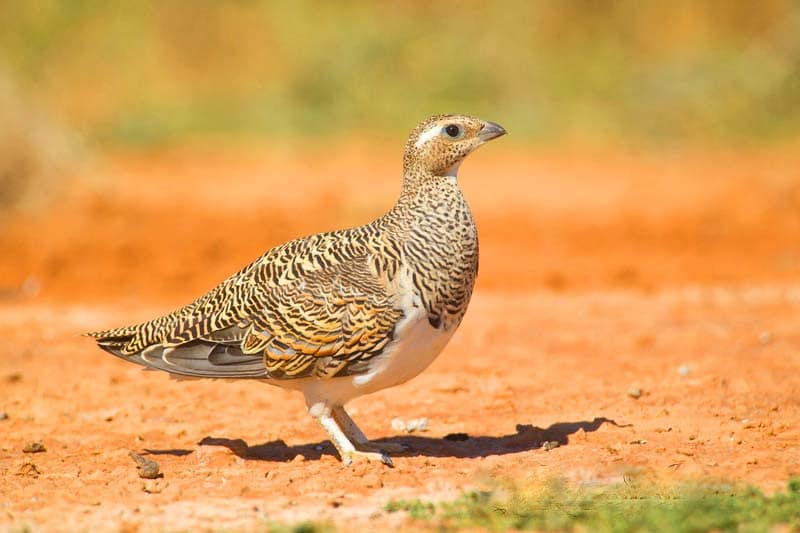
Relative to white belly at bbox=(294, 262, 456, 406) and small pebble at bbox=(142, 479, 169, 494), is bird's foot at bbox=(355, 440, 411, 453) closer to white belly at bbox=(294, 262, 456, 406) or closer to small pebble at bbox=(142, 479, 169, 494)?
white belly at bbox=(294, 262, 456, 406)

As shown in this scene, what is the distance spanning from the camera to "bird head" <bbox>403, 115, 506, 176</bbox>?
6.42 m

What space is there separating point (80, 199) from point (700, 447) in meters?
11.8

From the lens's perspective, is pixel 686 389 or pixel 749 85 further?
pixel 749 85

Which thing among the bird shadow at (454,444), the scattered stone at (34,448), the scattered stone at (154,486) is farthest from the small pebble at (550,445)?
the scattered stone at (34,448)

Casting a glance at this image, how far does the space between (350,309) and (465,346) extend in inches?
130

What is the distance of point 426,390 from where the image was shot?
799 cm

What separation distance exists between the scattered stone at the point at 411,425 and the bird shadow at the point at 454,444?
5.7 inches

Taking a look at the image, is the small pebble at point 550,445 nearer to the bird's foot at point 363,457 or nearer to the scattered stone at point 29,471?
the bird's foot at point 363,457

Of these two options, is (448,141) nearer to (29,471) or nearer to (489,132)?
(489,132)

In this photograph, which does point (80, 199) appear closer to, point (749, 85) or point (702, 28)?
point (749, 85)

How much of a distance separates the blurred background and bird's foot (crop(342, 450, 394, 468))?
20.9 ft

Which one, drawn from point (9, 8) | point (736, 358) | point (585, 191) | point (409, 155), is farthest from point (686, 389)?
point (9, 8)

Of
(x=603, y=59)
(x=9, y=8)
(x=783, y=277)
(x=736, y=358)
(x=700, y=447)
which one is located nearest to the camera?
(x=700, y=447)

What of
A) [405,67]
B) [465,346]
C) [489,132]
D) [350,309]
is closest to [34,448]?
[350,309]
